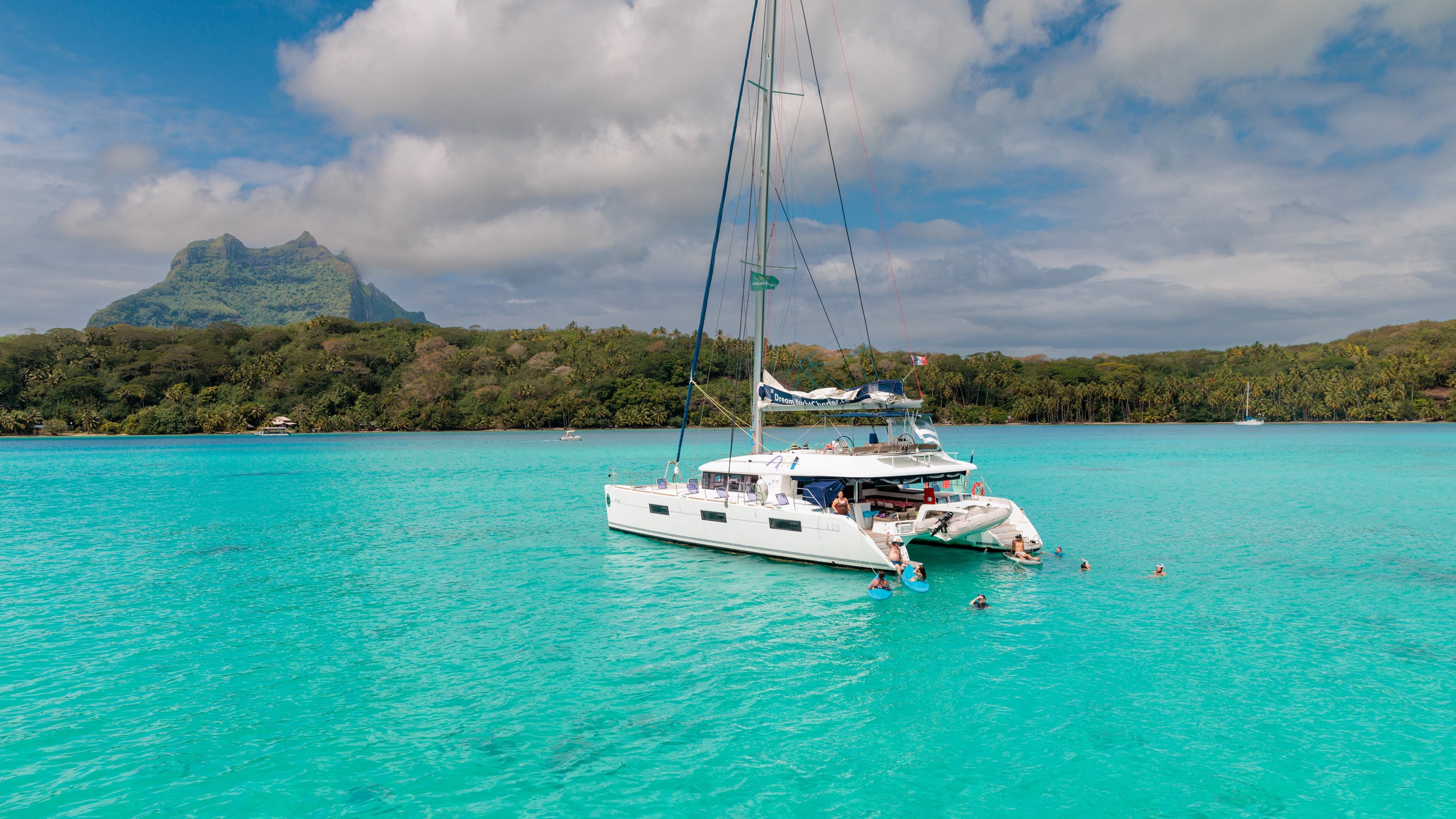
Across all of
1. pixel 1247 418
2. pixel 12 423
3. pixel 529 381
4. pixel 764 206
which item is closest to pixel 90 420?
pixel 12 423

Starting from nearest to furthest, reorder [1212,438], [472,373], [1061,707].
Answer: [1061,707], [1212,438], [472,373]

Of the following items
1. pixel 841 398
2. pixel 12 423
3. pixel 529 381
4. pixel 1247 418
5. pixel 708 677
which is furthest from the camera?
pixel 1247 418

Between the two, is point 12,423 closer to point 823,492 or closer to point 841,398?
point 841,398

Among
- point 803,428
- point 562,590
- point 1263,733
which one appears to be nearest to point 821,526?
point 562,590

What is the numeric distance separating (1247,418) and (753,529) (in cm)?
18289

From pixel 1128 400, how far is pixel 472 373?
154 meters

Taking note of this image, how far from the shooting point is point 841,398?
2247 centimetres

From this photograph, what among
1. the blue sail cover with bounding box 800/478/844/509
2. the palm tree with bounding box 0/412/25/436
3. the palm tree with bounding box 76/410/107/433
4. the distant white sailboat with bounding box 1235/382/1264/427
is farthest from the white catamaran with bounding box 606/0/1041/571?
the distant white sailboat with bounding box 1235/382/1264/427

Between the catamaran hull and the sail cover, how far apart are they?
363 centimetres

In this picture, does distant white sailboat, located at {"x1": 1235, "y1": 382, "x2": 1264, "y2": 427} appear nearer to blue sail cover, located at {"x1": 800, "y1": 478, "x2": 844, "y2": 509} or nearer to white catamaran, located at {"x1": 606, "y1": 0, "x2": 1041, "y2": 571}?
white catamaran, located at {"x1": 606, "y1": 0, "x2": 1041, "y2": 571}

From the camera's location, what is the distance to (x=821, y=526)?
64.8 feet

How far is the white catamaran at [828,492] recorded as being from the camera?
2002 centimetres

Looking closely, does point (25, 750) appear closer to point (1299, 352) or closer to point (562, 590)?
point (562, 590)

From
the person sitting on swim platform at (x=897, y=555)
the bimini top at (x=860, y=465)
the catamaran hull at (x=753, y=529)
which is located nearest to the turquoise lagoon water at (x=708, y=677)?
the catamaran hull at (x=753, y=529)
